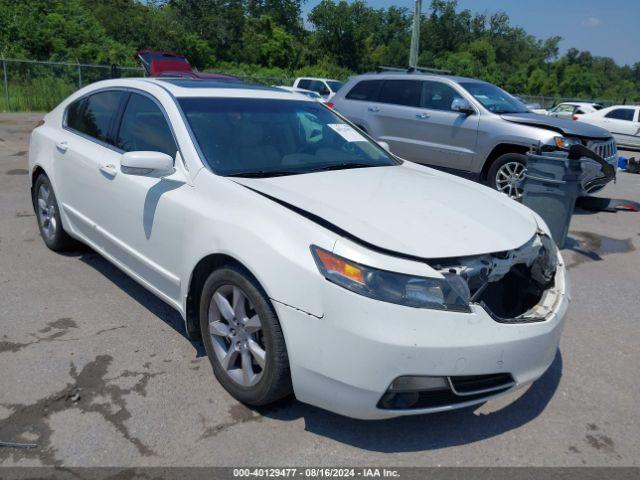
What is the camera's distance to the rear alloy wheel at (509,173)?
7.94m

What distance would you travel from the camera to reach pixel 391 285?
2480 mm

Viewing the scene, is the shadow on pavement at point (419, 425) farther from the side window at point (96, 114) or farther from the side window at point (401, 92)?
the side window at point (401, 92)

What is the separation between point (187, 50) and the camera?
133ft

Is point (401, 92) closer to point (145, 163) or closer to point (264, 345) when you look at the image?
point (145, 163)

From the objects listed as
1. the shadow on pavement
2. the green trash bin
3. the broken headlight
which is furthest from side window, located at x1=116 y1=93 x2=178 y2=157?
Result: the green trash bin

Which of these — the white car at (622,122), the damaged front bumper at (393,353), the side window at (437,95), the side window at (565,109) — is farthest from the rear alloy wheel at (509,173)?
the side window at (565,109)

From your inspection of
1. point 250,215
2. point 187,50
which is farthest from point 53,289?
point 187,50

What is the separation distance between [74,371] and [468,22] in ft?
267

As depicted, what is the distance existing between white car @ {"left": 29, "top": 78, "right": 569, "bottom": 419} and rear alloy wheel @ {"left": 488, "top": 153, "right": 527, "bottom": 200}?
4307mm

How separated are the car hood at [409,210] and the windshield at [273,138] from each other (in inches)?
7.5

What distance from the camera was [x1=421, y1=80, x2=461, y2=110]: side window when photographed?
8.95 m

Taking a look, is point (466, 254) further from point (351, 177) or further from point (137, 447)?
point (137, 447)

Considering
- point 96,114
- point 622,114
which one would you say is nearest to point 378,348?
point 96,114

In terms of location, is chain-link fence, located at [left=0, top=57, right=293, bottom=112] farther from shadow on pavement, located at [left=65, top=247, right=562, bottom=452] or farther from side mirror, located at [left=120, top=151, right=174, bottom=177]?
shadow on pavement, located at [left=65, top=247, right=562, bottom=452]
